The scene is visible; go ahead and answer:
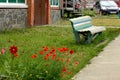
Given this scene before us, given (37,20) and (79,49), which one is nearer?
(79,49)

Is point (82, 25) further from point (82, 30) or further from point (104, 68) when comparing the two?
point (104, 68)

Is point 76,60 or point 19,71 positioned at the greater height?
point 19,71

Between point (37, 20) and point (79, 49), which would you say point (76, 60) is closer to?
point (79, 49)

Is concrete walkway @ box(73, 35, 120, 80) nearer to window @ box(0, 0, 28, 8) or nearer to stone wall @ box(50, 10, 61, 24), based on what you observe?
window @ box(0, 0, 28, 8)

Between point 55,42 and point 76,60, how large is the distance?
4.01 m

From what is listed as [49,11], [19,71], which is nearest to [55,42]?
[19,71]

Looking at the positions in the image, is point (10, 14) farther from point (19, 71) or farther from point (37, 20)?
point (19, 71)

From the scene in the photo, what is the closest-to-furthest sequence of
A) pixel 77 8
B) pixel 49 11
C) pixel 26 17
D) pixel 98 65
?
1. pixel 98 65
2. pixel 26 17
3. pixel 49 11
4. pixel 77 8

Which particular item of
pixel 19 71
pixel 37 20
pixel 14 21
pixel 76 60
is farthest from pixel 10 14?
pixel 19 71

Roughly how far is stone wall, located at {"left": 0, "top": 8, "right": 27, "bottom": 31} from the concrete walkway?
6.72m

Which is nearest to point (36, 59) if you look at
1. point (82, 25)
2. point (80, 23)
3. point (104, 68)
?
point (104, 68)

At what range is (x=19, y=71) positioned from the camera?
6.55 meters

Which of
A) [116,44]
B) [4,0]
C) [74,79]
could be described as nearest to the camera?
[74,79]

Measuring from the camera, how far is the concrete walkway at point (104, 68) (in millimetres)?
8703
